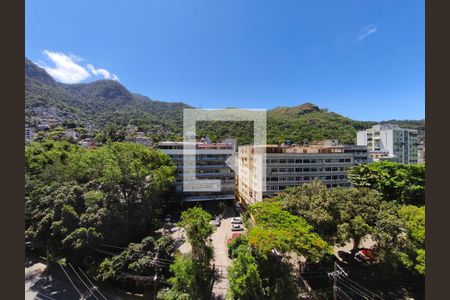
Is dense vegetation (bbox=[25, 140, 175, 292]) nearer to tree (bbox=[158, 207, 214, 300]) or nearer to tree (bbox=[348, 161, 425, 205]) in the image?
tree (bbox=[158, 207, 214, 300])

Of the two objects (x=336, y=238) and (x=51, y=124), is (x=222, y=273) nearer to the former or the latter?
(x=336, y=238)

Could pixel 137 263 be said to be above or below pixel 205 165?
below

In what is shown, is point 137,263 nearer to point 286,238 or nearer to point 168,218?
point 286,238

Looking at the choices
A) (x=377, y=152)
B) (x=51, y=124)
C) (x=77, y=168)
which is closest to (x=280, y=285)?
(x=77, y=168)

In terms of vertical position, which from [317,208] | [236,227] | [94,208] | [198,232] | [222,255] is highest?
[317,208]

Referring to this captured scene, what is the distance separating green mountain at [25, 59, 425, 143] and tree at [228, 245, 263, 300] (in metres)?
24.1

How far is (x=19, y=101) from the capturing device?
381cm

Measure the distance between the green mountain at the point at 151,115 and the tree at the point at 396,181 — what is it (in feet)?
56.2

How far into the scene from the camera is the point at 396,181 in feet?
58.7

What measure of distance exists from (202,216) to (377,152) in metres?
44.2

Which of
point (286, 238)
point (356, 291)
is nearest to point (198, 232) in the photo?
point (286, 238)

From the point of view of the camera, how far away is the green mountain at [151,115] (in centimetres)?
4584

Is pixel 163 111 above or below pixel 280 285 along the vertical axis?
above

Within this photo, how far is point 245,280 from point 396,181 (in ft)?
61.1
